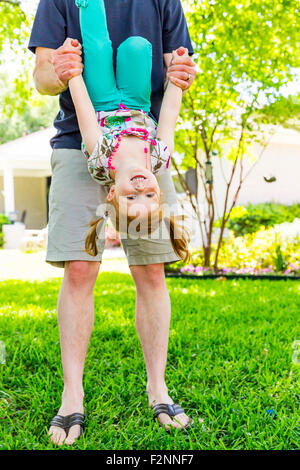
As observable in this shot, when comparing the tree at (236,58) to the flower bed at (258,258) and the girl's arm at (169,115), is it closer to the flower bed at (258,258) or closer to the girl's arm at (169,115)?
the flower bed at (258,258)

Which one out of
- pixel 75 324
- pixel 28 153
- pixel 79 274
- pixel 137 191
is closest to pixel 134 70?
pixel 137 191

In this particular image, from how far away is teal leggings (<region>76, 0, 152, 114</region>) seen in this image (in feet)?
6.13

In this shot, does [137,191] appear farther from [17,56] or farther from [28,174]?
[28,174]

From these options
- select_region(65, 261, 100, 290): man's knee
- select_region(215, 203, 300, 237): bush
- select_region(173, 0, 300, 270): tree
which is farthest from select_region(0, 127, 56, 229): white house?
select_region(65, 261, 100, 290): man's knee

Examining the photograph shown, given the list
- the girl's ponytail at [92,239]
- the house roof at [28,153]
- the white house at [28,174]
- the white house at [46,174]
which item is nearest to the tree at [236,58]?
the white house at [46,174]

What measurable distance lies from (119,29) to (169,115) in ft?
1.47

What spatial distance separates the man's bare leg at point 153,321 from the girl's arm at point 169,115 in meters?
0.56

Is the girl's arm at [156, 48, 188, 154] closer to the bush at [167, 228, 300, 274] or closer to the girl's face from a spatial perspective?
the girl's face

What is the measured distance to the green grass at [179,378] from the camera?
183cm

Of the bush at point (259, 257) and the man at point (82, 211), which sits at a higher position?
the man at point (82, 211)

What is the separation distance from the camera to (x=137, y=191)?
1.71m

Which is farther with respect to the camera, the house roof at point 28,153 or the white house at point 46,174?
the house roof at point 28,153

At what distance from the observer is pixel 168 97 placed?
1980mm
